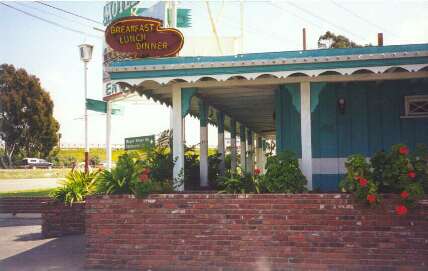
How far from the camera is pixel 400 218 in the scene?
667cm

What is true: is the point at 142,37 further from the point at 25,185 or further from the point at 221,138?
the point at 25,185

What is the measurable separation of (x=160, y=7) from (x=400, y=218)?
1501cm

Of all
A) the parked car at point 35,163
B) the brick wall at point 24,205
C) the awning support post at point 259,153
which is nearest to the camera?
the brick wall at point 24,205

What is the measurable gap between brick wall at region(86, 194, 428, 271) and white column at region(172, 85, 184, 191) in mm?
1194

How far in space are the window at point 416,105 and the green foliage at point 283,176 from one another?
2.79 m

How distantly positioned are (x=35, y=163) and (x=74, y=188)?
1788 inches

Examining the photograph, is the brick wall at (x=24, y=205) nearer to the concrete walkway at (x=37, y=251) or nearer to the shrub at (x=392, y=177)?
the concrete walkway at (x=37, y=251)

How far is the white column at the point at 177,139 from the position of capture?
841 cm

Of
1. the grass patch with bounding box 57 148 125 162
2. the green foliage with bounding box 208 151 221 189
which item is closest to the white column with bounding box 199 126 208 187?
the green foliage with bounding box 208 151 221 189

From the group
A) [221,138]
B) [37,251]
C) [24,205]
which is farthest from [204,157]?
[24,205]

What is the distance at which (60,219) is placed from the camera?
1085 cm

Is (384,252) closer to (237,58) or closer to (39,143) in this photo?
(237,58)

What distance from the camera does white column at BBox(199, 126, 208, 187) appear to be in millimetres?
10421

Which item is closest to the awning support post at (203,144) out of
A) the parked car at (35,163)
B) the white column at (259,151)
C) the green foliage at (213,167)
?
the green foliage at (213,167)
